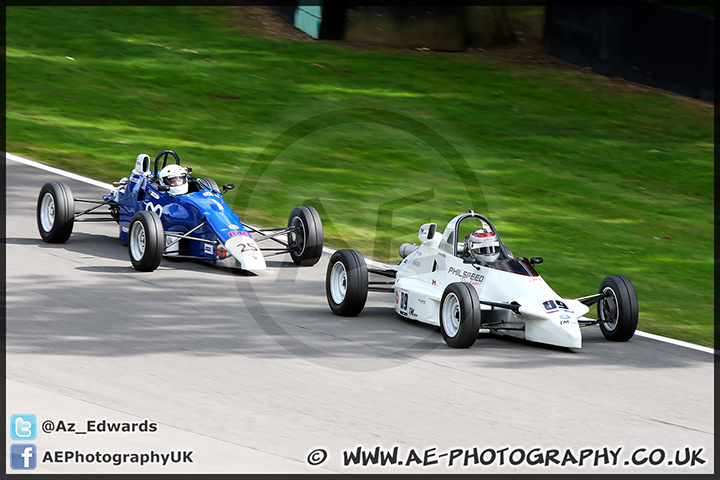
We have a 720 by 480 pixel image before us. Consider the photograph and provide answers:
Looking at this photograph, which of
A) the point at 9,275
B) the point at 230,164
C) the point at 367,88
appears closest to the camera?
the point at 9,275

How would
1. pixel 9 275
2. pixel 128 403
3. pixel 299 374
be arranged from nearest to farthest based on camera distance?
pixel 128 403
pixel 299 374
pixel 9 275

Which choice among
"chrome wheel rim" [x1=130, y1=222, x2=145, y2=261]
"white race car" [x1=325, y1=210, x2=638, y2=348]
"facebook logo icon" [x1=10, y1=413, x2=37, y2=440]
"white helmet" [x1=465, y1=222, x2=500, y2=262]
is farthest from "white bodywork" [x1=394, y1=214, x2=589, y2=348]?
"facebook logo icon" [x1=10, y1=413, x2=37, y2=440]

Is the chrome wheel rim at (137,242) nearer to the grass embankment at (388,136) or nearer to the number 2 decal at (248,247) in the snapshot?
the number 2 decal at (248,247)

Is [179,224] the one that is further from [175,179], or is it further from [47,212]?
[47,212]

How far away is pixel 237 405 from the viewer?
303 inches

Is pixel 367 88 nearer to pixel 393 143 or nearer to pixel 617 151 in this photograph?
pixel 393 143

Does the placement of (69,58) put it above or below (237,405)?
above

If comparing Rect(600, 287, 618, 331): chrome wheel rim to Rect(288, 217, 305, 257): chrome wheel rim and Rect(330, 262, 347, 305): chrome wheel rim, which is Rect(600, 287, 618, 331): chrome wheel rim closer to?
Rect(330, 262, 347, 305): chrome wheel rim

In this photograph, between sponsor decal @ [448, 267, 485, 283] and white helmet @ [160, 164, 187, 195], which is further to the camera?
white helmet @ [160, 164, 187, 195]

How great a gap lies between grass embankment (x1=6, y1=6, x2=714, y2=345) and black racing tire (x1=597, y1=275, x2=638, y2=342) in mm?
1033

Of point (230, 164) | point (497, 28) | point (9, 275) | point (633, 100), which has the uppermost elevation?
point (497, 28)

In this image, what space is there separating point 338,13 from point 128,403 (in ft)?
61.7

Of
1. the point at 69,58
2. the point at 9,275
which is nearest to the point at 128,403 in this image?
the point at 9,275

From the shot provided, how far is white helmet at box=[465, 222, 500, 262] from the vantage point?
9922 millimetres
